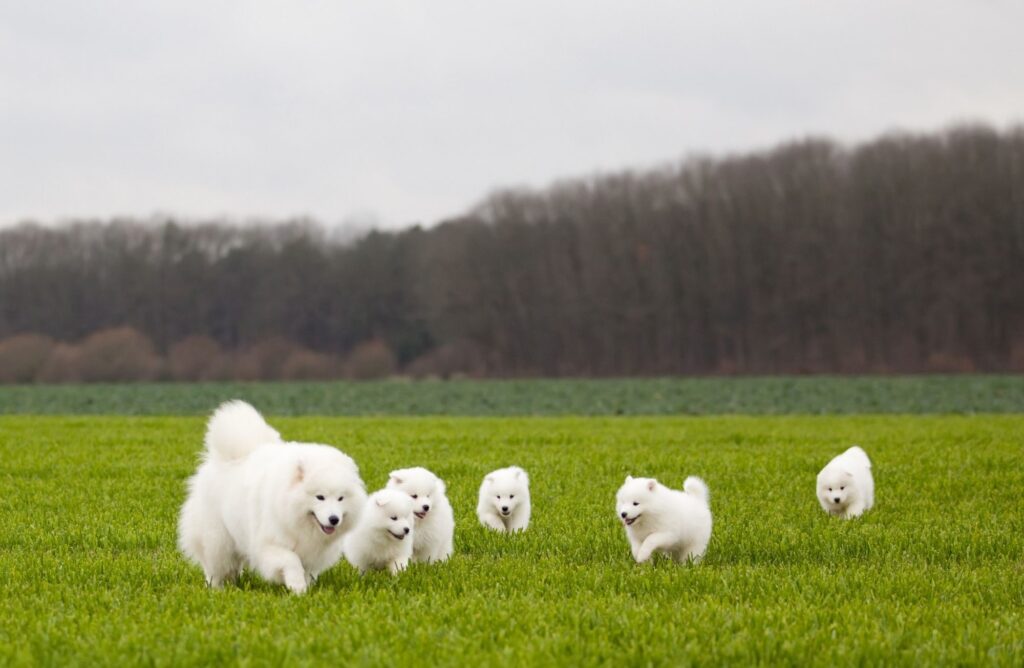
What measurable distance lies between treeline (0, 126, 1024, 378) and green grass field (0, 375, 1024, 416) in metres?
27.6

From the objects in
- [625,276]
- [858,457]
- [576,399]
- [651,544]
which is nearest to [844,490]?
[858,457]

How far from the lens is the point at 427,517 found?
745 centimetres

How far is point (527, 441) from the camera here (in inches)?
703

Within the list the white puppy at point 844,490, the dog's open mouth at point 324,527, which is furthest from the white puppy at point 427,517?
the white puppy at point 844,490

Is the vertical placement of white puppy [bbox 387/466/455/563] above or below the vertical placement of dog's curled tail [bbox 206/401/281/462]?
below

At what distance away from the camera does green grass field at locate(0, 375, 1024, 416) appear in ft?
97.3

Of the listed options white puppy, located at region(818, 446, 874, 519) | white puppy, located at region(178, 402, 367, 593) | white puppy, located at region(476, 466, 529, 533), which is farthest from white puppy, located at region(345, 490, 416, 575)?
white puppy, located at region(818, 446, 874, 519)

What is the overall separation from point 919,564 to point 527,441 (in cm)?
1090

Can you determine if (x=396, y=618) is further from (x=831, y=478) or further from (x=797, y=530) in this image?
(x=831, y=478)

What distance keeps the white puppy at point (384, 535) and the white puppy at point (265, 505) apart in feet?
1.54

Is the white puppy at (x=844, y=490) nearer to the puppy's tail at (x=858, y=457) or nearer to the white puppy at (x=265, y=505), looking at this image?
the puppy's tail at (x=858, y=457)

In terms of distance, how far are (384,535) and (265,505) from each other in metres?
1.18

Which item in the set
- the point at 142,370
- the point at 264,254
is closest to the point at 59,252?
the point at 264,254

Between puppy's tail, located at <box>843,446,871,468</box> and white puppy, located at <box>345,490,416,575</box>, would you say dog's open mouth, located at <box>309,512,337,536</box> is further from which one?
puppy's tail, located at <box>843,446,871,468</box>
